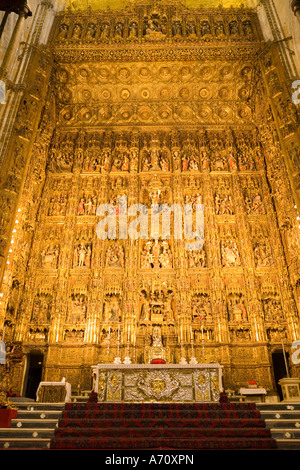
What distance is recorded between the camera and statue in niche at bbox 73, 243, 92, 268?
14539 mm

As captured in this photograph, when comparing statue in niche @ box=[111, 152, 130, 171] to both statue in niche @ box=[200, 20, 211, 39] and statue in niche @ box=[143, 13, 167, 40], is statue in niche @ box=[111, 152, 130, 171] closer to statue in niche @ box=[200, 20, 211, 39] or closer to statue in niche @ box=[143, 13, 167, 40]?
statue in niche @ box=[143, 13, 167, 40]

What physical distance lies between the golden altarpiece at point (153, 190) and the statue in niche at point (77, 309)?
0.04m

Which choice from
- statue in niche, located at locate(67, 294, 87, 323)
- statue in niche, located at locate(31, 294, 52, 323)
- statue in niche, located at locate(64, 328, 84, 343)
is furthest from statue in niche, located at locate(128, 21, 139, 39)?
statue in niche, located at locate(64, 328, 84, 343)

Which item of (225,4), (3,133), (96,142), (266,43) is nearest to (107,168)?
(96,142)

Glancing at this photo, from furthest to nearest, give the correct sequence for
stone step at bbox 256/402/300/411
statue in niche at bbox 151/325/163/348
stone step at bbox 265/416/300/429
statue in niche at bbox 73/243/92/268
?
statue in niche at bbox 73/243/92/268 < statue in niche at bbox 151/325/163/348 < stone step at bbox 256/402/300/411 < stone step at bbox 265/416/300/429

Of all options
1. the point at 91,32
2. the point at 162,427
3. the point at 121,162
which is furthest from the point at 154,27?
the point at 162,427

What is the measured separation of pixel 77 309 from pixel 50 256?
2.46m

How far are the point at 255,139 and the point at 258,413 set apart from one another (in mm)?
12828

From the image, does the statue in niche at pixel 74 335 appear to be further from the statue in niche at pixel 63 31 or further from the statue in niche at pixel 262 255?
the statue in niche at pixel 63 31

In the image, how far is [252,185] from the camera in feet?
53.0

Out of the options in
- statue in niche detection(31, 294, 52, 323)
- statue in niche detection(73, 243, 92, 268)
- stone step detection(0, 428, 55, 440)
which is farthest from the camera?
statue in niche detection(73, 243, 92, 268)

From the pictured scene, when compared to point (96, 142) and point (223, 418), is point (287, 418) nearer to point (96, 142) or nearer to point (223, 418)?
point (223, 418)

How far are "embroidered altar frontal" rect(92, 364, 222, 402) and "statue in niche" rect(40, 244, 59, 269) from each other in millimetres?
6010

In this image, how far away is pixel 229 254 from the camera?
14.6 meters
